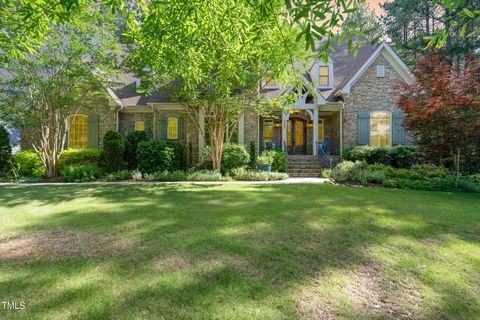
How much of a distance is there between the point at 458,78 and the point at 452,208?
5378 mm

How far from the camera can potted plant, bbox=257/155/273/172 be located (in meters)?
12.1

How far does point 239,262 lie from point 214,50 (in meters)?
5.63

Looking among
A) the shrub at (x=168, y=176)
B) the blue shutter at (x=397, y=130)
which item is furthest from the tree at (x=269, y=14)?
the blue shutter at (x=397, y=130)

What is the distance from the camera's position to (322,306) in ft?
6.64

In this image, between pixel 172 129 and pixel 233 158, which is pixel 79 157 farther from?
pixel 233 158

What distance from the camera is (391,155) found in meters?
12.6

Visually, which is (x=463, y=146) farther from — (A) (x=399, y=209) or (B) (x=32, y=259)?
(B) (x=32, y=259)

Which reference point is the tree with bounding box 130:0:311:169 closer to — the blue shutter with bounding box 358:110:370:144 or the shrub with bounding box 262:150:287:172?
the shrub with bounding box 262:150:287:172

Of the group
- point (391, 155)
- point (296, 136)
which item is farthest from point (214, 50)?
point (296, 136)

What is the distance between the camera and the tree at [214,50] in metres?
4.23

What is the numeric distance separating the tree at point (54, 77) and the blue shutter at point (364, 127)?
1333 cm

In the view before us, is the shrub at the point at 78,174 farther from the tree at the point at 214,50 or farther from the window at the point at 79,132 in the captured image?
the window at the point at 79,132

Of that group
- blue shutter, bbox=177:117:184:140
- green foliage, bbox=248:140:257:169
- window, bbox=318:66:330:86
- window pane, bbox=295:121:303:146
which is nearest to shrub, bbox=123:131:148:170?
blue shutter, bbox=177:117:184:140

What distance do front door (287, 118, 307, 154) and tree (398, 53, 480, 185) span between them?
8.45m
